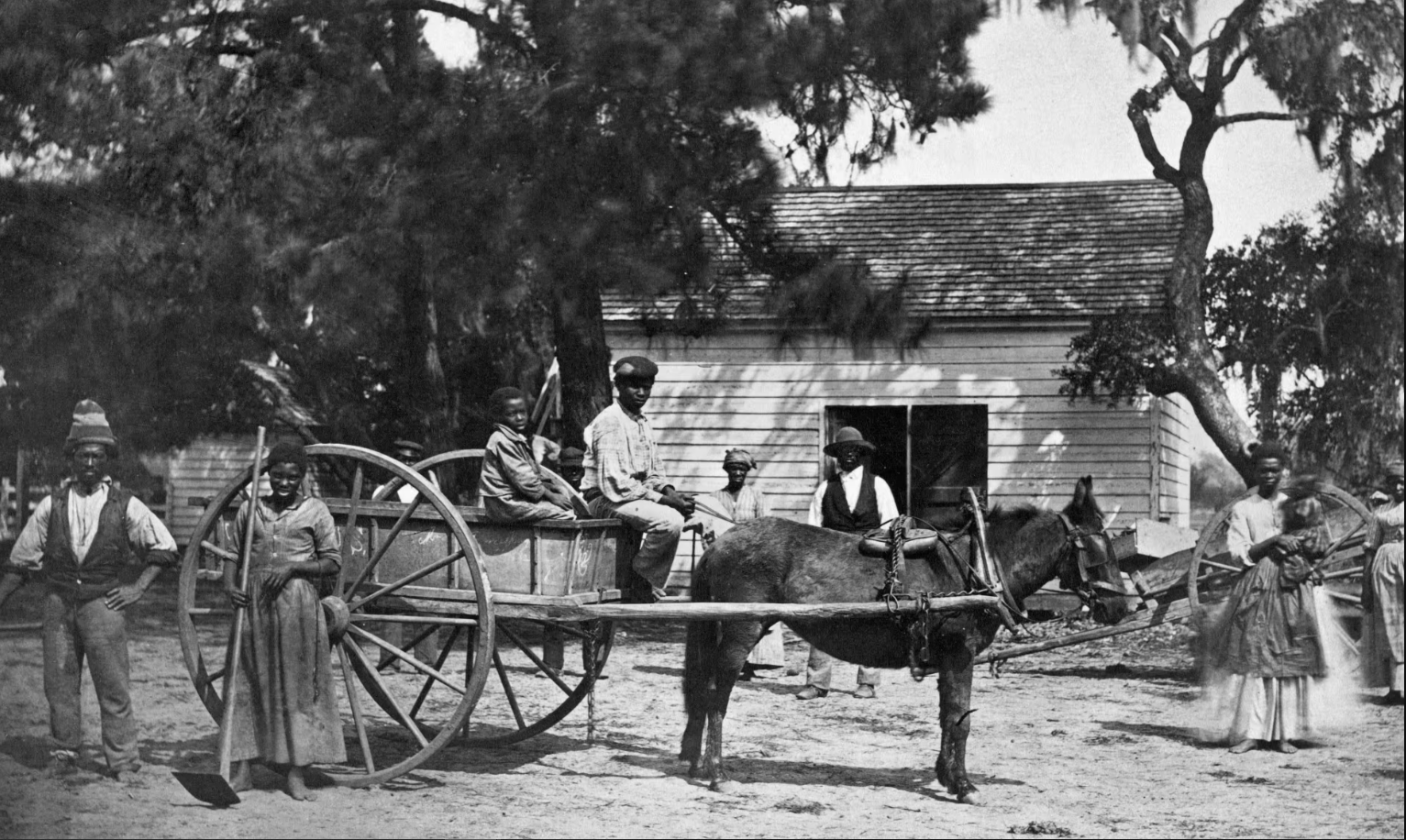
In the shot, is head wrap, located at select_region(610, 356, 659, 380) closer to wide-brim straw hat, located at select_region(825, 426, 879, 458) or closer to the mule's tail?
the mule's tail

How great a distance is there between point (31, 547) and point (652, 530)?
10.7ft

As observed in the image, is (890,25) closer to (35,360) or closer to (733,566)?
(733,566)

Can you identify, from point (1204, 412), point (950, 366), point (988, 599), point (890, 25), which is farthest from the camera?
point (950, 366)

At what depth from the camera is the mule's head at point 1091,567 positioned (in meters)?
7.32

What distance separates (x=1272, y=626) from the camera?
8547 mm

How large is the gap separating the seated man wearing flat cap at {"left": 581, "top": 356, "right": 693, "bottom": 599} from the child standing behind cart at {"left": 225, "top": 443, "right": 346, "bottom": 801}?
4.97 feet

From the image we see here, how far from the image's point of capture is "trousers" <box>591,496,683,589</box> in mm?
7449

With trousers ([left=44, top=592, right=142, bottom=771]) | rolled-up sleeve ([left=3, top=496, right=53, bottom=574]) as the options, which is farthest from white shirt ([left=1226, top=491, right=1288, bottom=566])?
rolled-up sleeve ([left=3, top=496, right=53, bottom=574])

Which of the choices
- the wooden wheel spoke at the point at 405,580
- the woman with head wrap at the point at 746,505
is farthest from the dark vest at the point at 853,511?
the wooden wheel spoke at the point at 405,580

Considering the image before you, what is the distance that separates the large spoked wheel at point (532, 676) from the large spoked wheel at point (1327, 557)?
404 centimetres

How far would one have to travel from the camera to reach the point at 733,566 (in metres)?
7.59

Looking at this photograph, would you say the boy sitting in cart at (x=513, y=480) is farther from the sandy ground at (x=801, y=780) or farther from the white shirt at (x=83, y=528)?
the white shirt at (x=83, y=528)

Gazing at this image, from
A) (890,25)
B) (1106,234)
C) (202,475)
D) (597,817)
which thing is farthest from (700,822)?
(202,475)

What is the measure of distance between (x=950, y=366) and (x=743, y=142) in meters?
6.26
